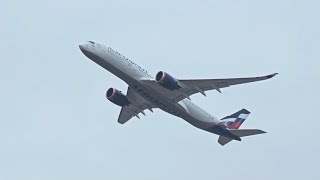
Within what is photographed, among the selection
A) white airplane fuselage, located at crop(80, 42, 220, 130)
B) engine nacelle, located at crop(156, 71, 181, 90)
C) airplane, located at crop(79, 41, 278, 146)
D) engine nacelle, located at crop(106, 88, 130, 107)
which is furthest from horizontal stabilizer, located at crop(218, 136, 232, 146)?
engine nacelle, located at crop(156, 71, 181, 90)

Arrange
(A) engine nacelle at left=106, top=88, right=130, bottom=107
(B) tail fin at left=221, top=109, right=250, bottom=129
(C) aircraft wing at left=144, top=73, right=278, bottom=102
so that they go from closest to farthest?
(C) aircraft wing at left=144, top=73, right=278, bottom=102 < (A) engine nacelle at left=106, top=88, right=130, bottom=107 < (B) tail fin at left=221, top=109, right=250, bottom=129

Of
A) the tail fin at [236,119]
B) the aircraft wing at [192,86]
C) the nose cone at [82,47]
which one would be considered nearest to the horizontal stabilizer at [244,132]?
the tail fin at [236,119]

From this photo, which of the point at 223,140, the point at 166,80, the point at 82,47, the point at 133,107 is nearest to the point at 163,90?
the point at 166,80

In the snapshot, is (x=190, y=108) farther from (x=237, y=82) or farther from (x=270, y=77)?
(x=270, y=77)

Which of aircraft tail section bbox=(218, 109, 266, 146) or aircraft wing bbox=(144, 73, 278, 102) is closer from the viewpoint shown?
aircraft wing bbox=(144, 73, 278, 102)

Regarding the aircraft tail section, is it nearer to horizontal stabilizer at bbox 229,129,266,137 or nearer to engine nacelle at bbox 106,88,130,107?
horizontal stabilizer at bbox 229,129,266,137

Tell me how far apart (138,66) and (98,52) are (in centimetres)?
426

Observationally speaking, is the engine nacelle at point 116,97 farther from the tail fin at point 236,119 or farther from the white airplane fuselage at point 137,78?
the tail fin at point 236,119

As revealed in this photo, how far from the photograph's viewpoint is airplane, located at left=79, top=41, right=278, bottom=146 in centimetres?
6862

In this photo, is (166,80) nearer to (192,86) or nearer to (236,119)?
(192,86)

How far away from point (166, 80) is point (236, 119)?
49.4 ft

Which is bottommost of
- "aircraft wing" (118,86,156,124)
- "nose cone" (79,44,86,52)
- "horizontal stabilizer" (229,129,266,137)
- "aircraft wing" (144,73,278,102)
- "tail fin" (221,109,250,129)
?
"horizontal stabilizer" (229,129,266,137)

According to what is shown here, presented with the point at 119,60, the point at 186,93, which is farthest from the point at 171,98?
the point at 119,60

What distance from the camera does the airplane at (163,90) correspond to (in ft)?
225
